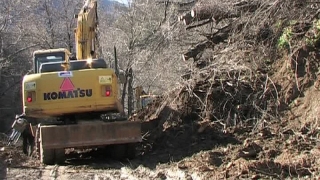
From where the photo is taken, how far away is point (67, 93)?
1062cm

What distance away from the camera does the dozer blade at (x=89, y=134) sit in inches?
401

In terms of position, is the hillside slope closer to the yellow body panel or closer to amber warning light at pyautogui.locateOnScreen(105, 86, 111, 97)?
the yellow body panel

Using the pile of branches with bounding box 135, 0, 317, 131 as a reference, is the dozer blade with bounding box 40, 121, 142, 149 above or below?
below

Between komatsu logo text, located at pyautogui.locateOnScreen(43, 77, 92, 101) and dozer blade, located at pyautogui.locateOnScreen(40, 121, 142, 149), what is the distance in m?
0.61

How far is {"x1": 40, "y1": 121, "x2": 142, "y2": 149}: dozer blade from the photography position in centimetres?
1019

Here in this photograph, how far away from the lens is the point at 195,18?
11.8 metres

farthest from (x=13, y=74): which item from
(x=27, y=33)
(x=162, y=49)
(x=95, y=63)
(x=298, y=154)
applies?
(x=298, y=154)

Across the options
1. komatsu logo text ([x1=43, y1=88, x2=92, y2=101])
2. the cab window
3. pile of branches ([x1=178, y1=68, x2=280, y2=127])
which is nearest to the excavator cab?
the cab window

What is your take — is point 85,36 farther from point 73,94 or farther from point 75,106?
point 75,106

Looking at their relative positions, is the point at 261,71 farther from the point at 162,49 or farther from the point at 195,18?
the point at 162,49

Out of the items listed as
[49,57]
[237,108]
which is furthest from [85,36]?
[237,108]

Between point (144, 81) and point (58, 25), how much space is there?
20.5 ft

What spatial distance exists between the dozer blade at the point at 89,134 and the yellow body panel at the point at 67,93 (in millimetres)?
462

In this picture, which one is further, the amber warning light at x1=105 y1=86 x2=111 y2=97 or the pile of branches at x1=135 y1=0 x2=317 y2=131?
the amber warning light at x1=105 y1=86 x2=111 y2=97
